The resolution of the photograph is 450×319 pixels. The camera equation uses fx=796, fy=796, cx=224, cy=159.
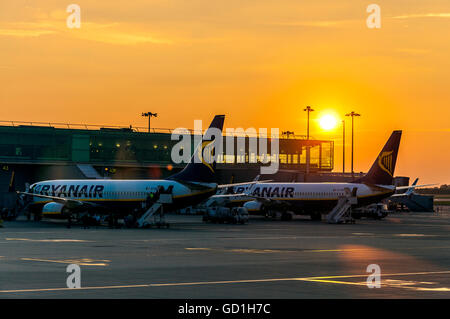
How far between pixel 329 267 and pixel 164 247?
1221 centimetres

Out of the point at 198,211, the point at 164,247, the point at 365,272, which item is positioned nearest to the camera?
the point at 365,272

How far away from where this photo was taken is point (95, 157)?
11962 centimetres

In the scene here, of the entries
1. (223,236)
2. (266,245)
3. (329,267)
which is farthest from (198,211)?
(329,267)

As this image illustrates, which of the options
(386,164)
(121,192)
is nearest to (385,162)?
(386,164)

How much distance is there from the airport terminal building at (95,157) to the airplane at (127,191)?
1554 inches

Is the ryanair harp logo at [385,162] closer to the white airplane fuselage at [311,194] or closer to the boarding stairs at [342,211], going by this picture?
the white airplane fuselage at [311,194]

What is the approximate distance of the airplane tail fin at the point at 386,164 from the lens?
7956 cm

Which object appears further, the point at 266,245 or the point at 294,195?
the point at 294,195

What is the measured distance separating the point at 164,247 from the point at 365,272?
1437 centimetres

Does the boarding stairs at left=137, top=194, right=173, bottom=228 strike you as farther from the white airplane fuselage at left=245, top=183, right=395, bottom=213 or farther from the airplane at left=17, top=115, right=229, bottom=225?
the white airplane fuselage at left=245, top=183, right=395, bottom=213
